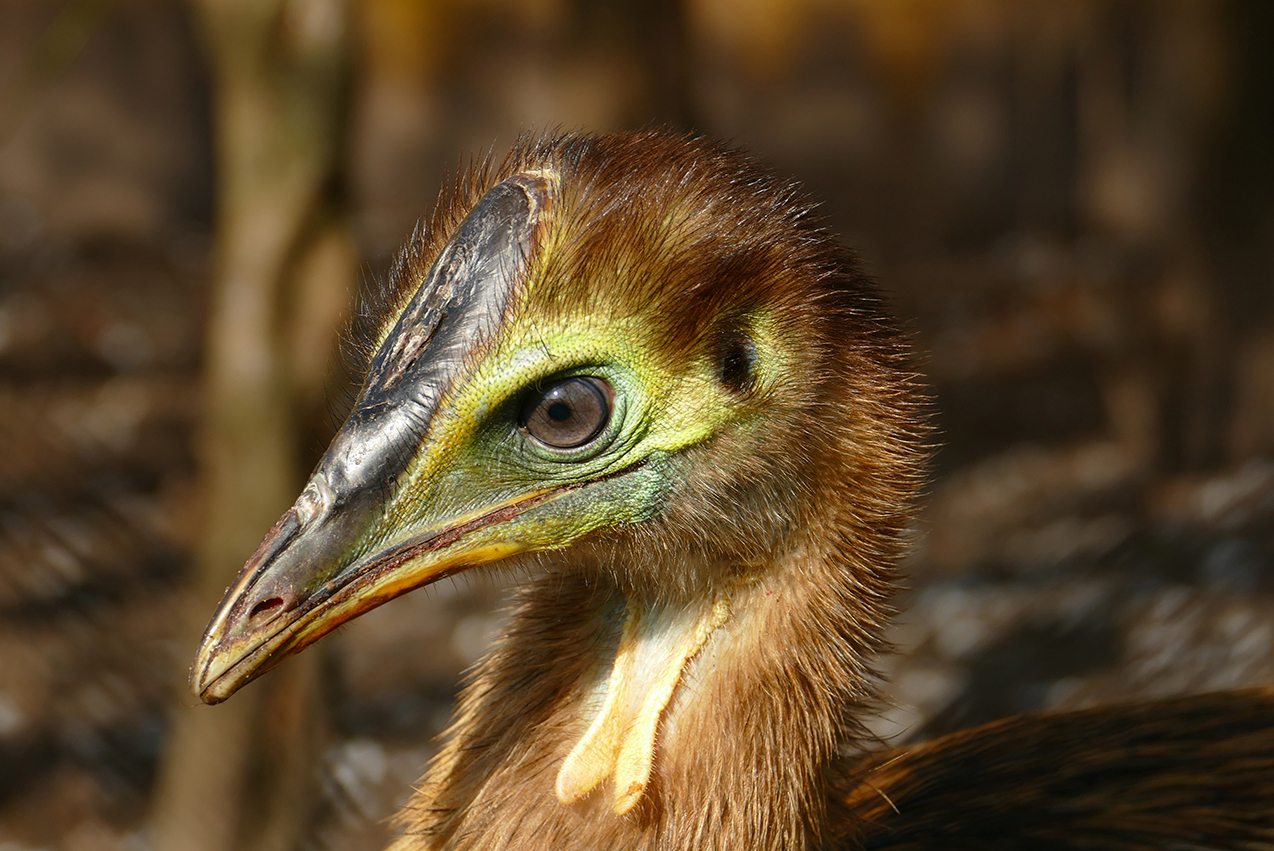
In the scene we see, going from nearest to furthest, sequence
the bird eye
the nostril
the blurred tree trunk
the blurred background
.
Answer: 1. the nostril
2. the bird eye
3. the blurred tree trunk
4. the blurred background

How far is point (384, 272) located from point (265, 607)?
5.74 ft

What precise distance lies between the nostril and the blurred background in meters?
0.55

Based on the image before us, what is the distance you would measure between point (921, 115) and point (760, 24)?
1348 millimetres

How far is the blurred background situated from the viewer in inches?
147

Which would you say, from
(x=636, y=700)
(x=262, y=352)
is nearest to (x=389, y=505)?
(x=636, y=700)

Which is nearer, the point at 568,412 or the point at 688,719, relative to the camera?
the point at 568,412

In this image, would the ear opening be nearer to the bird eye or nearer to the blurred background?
the bird eye

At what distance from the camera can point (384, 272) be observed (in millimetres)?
3307

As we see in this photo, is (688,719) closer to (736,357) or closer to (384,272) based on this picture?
(736,357)

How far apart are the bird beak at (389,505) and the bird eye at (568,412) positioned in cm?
8

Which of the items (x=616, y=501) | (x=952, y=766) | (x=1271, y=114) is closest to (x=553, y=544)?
(x=616, y=501)

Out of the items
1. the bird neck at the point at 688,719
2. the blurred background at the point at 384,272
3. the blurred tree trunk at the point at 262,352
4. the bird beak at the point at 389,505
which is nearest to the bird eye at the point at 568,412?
the bird beak at the point at 389,505

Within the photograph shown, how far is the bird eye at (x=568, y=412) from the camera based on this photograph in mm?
1802

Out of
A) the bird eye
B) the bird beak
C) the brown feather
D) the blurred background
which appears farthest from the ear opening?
the blurred background
